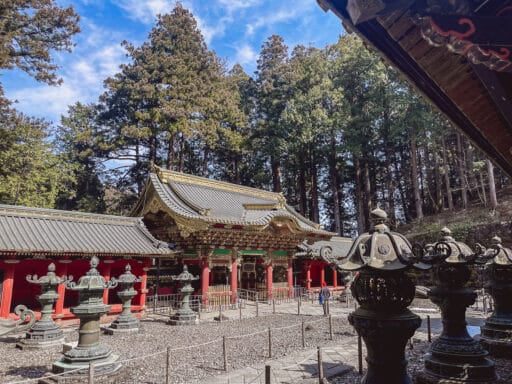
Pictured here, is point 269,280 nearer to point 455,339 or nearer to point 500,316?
point 500,316

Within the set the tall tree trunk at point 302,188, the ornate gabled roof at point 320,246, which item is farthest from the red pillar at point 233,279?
the tall tree trunk at point 302,188

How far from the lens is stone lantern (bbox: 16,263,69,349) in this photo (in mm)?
9531

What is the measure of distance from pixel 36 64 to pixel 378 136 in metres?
28.2

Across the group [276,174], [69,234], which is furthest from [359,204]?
[69,234]

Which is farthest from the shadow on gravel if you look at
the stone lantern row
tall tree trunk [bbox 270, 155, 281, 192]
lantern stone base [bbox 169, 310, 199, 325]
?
tall tree trunk [bbox 270, 155, 281, 192]

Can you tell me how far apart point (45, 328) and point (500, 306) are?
12.2 m

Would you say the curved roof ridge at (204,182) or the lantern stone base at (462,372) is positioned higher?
the curved roof ridge at (204,182)

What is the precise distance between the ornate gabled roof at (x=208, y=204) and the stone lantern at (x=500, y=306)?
429 inches

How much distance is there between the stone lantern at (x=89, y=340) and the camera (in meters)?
6.57

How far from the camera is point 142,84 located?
27344 mm

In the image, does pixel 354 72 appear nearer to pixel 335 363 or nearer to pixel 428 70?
pixel 335 363

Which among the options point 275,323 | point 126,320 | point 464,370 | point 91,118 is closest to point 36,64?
point 91,118

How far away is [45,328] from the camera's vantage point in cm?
989

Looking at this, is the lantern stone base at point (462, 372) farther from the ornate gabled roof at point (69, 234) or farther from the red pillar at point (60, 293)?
the red pillar at point (60, 293)
